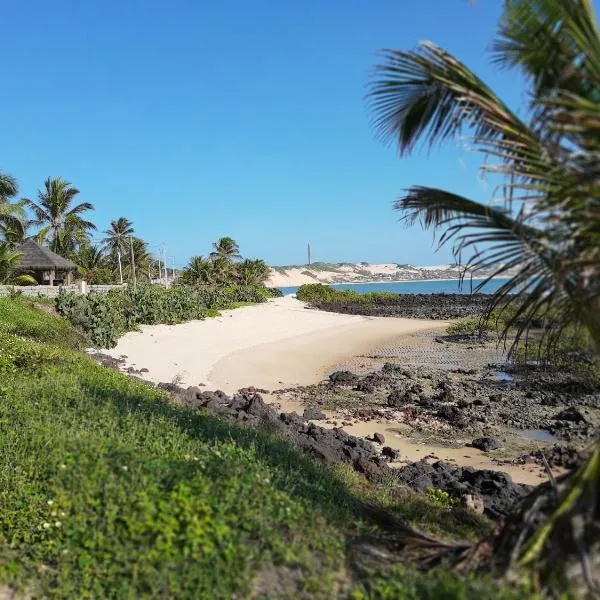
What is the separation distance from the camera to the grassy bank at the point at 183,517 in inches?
155

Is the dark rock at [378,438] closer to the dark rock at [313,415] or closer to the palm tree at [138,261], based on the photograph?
the dark rock at [313,415]

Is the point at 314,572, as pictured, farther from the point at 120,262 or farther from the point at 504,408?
the point at 120,262

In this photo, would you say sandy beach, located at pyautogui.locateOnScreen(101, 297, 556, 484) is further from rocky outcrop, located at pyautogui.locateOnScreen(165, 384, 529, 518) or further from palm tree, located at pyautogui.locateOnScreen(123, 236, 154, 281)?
palm tree, located at pyautogui.locateOnScreen(123, 236, 154, 281)

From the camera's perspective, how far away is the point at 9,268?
3031 cm

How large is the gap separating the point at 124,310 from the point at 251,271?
1350 inches

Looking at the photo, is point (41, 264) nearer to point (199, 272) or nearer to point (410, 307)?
point (199, 272)

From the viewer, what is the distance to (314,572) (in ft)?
13.2

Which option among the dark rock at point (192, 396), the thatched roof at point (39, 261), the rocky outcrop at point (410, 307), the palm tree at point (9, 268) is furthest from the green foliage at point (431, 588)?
the rocky outcrop at point (410, 307)

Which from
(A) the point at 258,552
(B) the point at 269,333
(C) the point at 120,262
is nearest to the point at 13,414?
(A) the point at 258,552

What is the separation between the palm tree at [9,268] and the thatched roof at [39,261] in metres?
1.14

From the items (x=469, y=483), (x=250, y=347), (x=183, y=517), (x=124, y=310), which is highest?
(x=124, y=310)

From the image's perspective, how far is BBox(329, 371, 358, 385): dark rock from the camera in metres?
18.0

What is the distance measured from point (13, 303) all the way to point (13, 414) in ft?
51.9

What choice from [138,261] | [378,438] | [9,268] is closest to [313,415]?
[378,438]
